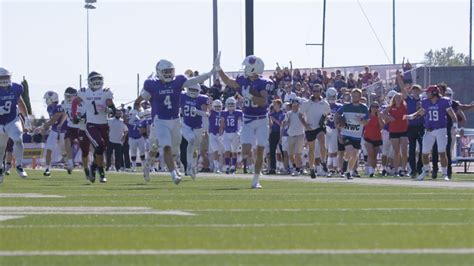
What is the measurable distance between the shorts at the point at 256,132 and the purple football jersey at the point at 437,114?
453 cm

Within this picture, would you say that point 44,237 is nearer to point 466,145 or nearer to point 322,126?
point 322,126

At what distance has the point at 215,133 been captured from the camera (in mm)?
31719

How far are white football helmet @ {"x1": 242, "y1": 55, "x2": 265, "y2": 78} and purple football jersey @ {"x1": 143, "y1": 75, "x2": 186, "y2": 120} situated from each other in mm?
1246

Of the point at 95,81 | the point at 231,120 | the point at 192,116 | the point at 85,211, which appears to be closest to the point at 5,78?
the point at 95,81

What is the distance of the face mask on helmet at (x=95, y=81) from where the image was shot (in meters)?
21.4

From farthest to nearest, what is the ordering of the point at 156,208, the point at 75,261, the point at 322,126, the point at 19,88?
1. the point at 322,126
2. the point at 19,88
3. the point at 156,208
4. the point at 75,261

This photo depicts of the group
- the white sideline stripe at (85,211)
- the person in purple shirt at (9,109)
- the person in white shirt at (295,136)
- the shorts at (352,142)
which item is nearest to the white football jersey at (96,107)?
the person in purple shirt at (9,109)

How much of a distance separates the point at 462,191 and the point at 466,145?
53.2ft

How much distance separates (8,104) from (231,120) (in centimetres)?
1170

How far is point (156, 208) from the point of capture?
12086 mm

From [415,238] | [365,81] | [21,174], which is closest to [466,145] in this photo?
[365,81]

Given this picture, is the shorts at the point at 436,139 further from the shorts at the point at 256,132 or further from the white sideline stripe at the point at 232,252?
→ the white sideline stripe at the point at 232,252

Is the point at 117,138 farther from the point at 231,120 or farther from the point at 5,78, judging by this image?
the point at 5,78

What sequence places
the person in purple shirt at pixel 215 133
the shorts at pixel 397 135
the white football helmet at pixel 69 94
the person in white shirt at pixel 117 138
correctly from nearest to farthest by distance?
the shorts at pixel 397 135
the white football helmet at pixel 69 94
the person in purple shirt at pixel 215 133
the person in white shirt at pixel 117 138
